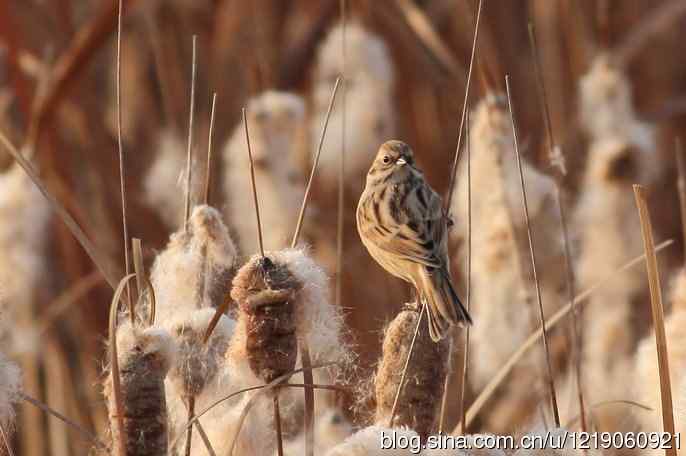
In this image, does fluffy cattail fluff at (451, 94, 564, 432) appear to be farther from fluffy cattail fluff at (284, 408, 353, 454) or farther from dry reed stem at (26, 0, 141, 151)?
dry reed stem at (26, 0, 141, 151)

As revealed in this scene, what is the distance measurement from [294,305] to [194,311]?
0.64ft

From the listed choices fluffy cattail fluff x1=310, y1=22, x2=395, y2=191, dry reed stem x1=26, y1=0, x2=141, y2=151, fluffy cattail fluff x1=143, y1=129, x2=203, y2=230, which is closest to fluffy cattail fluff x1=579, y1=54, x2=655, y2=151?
fluffy cattail fluff x1=310, y1=22, x2=395, y2=191

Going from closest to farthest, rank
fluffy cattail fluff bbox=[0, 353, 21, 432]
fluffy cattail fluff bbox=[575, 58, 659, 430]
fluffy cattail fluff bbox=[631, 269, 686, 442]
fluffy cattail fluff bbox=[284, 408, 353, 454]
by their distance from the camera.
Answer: fluffy cattail fluff bbox=[0, 353, 21, 432], fluffy cattail fluff bbox=[631, 269, 686, 442], fluffy cattail fluff bbox=[284, 408, 353, 454], fluffy cattail fluff bbox=[575, 58, 659, 430]

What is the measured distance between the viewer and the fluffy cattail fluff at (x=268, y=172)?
98.3 inches

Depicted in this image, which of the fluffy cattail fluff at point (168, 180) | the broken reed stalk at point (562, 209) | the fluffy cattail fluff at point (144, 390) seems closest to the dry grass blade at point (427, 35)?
the fluffy cattail fluff at point (168, 180)

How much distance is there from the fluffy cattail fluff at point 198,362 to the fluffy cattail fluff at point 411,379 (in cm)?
22

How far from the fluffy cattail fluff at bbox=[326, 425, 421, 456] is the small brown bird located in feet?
1.06

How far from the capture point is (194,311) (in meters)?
1.45

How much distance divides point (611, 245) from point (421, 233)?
3.19ft

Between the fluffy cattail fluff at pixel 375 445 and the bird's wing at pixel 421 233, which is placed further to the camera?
the bird's wing at pixel 421 233

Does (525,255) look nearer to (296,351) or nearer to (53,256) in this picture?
(296,351)

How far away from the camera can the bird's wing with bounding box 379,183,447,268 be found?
162cm

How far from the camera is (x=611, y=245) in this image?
97.3 inches

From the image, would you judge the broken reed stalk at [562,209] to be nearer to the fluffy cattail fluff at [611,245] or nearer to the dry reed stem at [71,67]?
the fluffy cattail fluff at [611,245]
